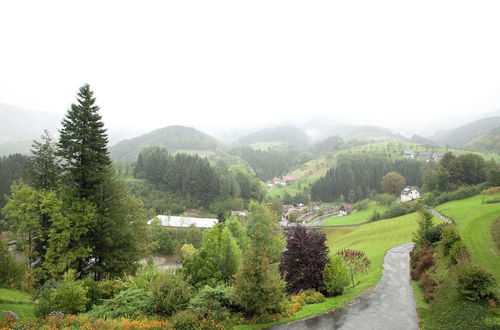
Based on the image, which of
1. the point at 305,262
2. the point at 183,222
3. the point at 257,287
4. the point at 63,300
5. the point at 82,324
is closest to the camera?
the point at 82,324

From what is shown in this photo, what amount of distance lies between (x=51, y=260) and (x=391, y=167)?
150283 millimetres

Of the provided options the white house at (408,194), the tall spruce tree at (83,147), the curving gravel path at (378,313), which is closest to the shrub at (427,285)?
the curving gravel path at (378,313)

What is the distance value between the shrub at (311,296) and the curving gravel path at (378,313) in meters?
2.06

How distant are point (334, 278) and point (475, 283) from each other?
344 inches

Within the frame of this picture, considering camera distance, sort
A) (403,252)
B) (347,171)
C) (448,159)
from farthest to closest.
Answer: (347,171) → (448,159) → (403,252)

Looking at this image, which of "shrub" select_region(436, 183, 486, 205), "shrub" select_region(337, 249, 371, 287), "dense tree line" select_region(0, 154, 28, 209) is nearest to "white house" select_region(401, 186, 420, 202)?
"shrub" select_region(436, 183, 486, 205)

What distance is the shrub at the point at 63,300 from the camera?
14953 mm

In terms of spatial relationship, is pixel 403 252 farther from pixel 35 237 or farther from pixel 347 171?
pixel 347 171

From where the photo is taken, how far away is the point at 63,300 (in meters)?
15.3

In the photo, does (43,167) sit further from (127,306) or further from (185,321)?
(185,321)

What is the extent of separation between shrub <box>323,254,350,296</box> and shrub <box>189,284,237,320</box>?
846cm

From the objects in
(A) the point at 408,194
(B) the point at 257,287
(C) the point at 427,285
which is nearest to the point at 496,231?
(C) the point at 427,285

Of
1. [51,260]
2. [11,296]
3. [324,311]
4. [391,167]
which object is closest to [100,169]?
[51,260]

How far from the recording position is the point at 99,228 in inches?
1040
